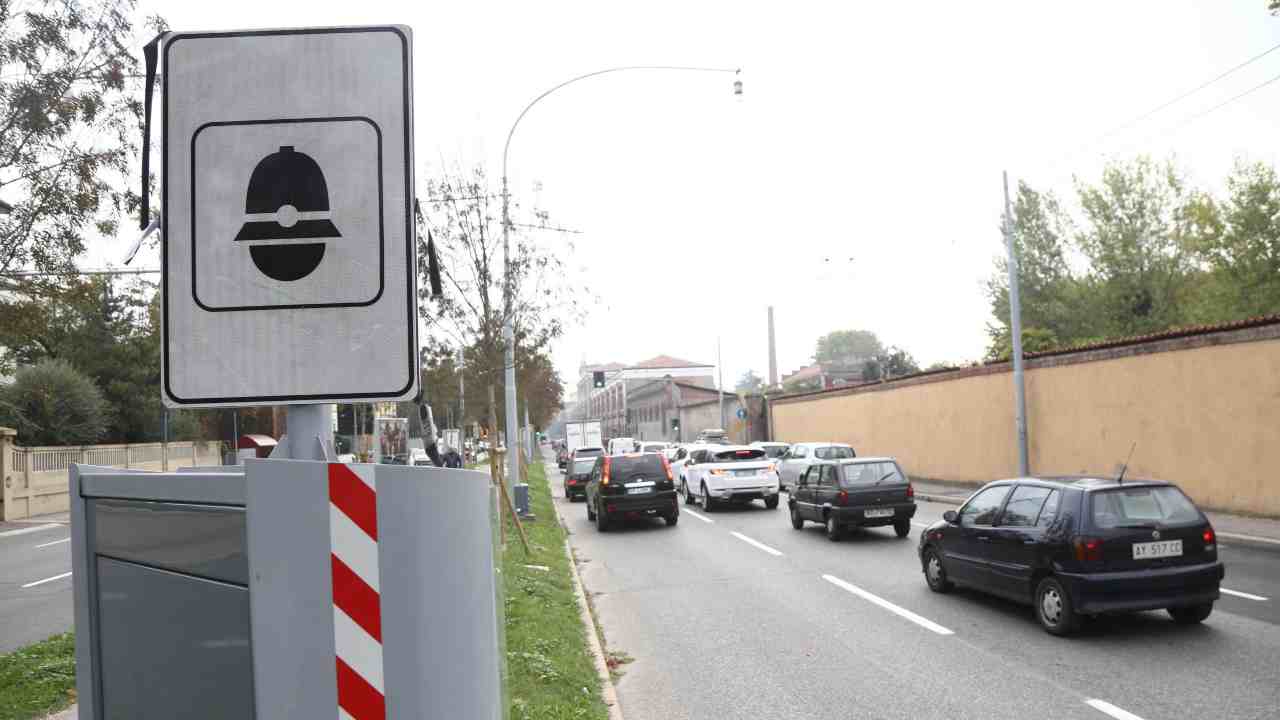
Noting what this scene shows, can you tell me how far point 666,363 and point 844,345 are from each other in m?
28.1

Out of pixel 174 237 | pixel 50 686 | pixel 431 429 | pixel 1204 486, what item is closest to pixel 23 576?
pixel 50 686

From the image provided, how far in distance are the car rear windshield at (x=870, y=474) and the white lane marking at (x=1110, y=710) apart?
10.3m

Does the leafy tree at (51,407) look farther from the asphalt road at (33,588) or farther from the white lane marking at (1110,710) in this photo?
the white lane marking at (1110,710)

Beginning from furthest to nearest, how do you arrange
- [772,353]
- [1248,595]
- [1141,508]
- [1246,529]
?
[772,353]
[1246,529]
[1248,595]
[1141,508]

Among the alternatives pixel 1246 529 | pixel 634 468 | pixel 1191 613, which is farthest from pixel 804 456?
pixel 1191 613

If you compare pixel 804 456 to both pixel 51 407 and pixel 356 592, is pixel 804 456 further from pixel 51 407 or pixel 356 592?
pixel 356 592

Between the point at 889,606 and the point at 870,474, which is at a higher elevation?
the point at 870,474

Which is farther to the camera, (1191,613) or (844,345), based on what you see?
(844,345)

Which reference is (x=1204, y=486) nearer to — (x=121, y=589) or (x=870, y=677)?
(x=870, y=677)

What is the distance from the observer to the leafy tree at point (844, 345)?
482 feet

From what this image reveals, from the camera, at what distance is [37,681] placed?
7348 mm

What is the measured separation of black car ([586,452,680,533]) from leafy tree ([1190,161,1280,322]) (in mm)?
23772

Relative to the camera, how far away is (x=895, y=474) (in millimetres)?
17391

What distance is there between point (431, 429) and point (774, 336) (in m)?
54.6
